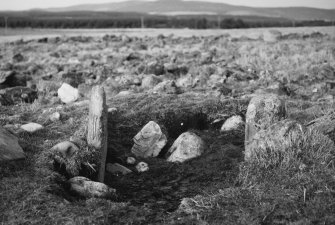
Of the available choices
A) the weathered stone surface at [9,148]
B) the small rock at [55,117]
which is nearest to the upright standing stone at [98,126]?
the weathered stone surface at [9,148]

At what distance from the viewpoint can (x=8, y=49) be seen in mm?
25438

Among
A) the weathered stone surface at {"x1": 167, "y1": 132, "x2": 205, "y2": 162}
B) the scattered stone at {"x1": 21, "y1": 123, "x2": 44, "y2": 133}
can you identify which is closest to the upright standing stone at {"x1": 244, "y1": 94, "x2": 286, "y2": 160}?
the weathered stone surface at {"x1": 167, "y1": 132, "x2": 205, "y2": 162}

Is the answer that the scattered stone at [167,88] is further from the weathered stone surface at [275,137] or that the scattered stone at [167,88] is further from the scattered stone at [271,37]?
the scattered stone at [271,37]

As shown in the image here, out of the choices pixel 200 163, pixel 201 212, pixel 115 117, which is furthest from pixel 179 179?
pixel 115 117

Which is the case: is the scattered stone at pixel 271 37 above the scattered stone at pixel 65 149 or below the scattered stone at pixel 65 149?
above

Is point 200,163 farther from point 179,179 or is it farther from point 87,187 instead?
point 87,187

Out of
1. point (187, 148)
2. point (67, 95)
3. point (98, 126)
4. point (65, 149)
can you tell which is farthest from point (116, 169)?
point (67, 95)

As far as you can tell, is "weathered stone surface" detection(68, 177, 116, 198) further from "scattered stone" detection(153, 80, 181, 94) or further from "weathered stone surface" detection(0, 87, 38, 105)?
"scattered stone" detection(153, 80, 181, 94)

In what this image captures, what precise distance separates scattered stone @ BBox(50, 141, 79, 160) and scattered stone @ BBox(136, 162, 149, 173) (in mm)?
1040

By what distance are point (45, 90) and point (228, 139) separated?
6684mm

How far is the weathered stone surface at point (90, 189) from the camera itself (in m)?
5.22

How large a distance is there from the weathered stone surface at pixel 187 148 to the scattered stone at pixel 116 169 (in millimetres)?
768

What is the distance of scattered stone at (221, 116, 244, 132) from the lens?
7.70m

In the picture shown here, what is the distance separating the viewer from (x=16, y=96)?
35.0 ft
